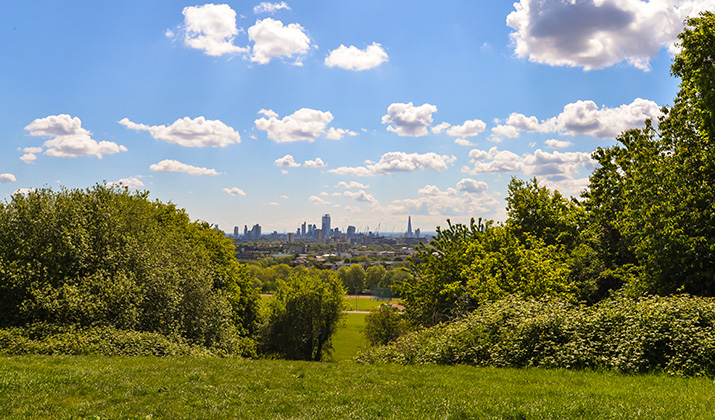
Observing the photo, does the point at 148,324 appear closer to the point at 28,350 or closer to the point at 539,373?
the point at 28,350

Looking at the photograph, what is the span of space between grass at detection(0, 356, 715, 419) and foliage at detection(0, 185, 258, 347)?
8093mm

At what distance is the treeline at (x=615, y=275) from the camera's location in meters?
13.3

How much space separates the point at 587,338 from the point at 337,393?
8.57 m

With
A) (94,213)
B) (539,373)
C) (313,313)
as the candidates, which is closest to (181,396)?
(539,373)

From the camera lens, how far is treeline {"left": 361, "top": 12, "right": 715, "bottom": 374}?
43.6 feet

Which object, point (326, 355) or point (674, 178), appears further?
point (326, 355)

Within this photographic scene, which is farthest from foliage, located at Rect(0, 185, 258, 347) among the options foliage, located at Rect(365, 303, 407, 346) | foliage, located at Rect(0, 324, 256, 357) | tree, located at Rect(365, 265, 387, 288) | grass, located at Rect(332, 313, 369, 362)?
tree, located at Rect(365, 265, 387, 288)

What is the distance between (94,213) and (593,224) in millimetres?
30164

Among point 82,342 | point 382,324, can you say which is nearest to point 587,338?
point 82,342

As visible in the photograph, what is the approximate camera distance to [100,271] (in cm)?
2333

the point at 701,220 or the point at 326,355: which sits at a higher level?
the point at 701,220

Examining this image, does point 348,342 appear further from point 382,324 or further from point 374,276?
point 374,276

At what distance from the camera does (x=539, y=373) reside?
12.8 m

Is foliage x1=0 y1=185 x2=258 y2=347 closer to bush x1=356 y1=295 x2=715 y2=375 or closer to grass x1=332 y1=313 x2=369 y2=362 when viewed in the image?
bush x1=356 y1=295 x2=715 y2=375
